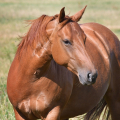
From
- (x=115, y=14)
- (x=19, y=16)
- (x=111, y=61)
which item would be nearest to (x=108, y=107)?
(x=111, y=61)

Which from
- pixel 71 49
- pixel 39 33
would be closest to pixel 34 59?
pixel 39 33

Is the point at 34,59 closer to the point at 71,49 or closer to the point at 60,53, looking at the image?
the point at 60,53

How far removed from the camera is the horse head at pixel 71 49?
8.82ft

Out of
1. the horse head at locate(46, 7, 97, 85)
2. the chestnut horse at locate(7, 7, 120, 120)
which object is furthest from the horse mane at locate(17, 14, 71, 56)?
the horse head at locate(46, 7, 97, 85)

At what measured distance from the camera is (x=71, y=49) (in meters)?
2.74

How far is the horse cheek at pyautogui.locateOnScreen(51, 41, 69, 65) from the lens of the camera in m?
2.77

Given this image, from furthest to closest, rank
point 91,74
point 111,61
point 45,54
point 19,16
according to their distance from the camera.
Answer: point 19,16
point 111,61
point 45,54
point 91,74

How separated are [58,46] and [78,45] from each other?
0.21m

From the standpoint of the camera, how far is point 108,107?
4469 mm

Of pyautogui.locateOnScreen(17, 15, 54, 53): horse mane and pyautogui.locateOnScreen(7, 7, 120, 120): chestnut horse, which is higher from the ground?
pyautogui.locateOnScreen(17, 15, 54, 53): horse mane

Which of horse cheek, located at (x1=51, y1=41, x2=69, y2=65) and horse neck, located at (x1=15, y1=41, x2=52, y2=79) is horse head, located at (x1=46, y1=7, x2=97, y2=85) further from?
horse neck, located at (x1=15, y1=41, x2=52, y2=79)

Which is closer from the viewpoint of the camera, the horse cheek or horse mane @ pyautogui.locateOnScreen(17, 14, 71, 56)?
the horse cheek

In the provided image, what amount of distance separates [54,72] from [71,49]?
542 mm

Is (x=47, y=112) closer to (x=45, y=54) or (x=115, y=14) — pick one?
(x=45, y=54)
